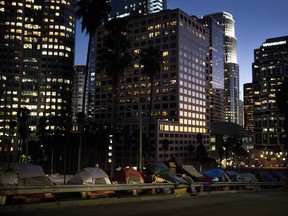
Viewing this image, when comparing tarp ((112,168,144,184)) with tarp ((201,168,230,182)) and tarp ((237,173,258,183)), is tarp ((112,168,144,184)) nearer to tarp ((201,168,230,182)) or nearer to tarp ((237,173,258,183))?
tarp ((201,168,230,182))

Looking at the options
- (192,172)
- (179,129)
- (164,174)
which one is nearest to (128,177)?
(164,174)

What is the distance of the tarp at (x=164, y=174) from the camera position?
80.8 ft

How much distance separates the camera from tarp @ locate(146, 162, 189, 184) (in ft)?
80.8

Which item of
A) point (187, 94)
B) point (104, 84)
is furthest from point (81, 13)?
point (104, 84)

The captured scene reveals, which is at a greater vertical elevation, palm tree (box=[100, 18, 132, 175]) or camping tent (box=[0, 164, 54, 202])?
palm tree (box=[100, 18, 132, 175])

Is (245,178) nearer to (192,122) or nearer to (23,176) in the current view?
(23,176)

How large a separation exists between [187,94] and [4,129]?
323ft

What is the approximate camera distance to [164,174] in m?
25.9

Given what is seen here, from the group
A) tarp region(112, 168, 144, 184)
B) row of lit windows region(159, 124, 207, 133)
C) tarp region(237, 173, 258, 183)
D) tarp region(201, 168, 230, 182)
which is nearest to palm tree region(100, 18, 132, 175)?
tarp region(201, 168, 230, 182)

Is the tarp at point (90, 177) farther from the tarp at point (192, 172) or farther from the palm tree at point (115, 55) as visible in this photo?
the palm tree at point (115, 55)

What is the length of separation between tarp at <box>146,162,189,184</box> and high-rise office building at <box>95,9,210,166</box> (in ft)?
418

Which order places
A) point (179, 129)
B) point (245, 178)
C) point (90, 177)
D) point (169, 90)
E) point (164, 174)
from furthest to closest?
point (169, 90) → point (179, 129) → point (245, 178) → point (164, 174) → point (90, 177)

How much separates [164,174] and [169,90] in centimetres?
14786

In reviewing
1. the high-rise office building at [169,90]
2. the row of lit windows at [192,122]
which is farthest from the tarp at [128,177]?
the row of lit windows at [192,122]
